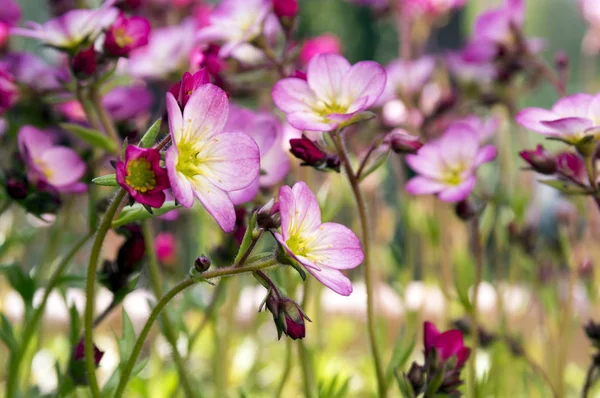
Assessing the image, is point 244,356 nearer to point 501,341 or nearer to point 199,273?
point 501,341

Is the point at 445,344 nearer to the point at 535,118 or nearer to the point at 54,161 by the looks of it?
the point at 535,118

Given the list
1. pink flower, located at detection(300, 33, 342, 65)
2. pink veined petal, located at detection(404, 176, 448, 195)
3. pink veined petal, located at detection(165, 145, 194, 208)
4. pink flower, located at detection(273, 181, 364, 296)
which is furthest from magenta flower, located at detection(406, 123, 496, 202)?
pink flower, located at detection(300, 33, 342, 65)

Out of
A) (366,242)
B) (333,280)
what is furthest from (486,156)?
(333,280)

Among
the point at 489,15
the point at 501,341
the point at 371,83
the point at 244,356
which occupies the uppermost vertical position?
the point at 371,83

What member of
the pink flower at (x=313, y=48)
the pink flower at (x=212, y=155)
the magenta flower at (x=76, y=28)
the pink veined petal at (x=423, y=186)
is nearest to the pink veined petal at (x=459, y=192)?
the pink veined petal at (x=423, y=186)

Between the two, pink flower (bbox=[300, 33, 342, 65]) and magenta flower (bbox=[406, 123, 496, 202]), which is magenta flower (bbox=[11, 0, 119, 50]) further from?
pink flower (bbox=[300, 33, 342, 65])

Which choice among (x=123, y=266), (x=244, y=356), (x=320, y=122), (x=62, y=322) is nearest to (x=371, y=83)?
(x=320, y=122)
